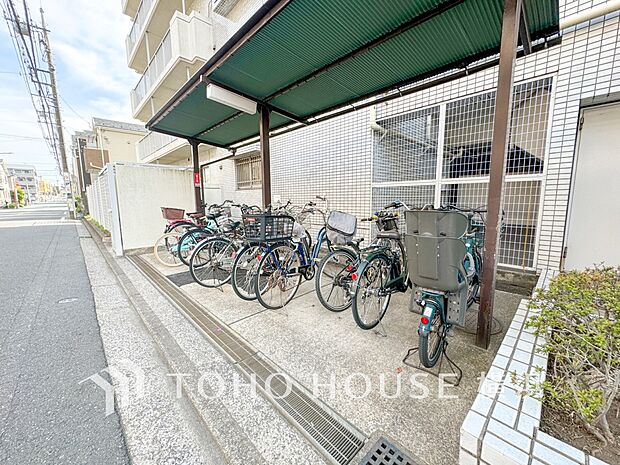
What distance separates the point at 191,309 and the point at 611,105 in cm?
534

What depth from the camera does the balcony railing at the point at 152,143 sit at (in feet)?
31.4

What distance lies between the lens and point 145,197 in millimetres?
5891

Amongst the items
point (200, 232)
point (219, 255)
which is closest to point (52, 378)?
point (219, 255)

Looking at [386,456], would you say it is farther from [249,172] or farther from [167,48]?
[167,48]

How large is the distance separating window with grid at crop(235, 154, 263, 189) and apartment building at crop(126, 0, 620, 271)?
3.16m

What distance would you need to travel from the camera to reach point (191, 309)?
3.01 m

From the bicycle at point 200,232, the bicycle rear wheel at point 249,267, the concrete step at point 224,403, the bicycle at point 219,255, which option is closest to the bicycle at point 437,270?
the concrete step at point 224,403

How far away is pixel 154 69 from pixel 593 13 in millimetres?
11917

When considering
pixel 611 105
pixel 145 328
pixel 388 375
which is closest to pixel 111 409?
pixel 145 328

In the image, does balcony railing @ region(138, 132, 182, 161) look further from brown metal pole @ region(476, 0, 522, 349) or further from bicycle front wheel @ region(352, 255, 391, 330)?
brown metal pole @ region(476, 0, 522, 349)

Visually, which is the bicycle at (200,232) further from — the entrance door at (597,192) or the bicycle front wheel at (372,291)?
the entrance door at (597,192)

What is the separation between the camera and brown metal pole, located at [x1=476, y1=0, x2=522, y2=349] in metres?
1.83

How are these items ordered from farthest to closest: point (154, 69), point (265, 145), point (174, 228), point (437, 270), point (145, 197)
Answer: point (154, 69) < point (145, 197) < point (174, 228) < point (265, 145) < point (437, 270)

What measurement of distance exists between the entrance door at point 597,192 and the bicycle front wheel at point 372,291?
257 centimetres
